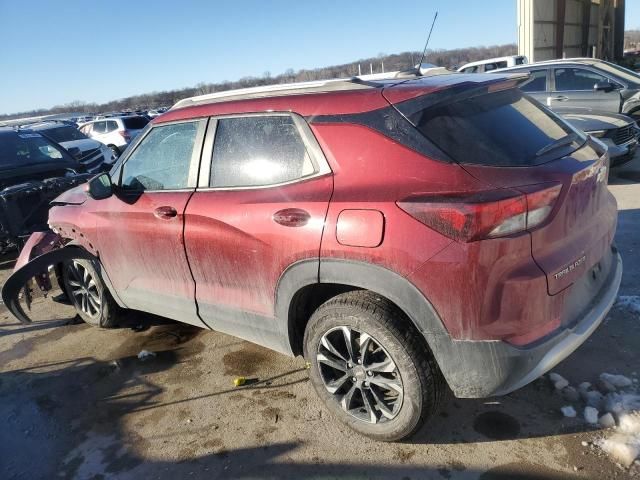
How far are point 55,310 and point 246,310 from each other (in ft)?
10.5

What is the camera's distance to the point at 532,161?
2.37m

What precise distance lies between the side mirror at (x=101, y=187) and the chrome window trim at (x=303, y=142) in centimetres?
101

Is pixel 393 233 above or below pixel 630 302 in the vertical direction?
above

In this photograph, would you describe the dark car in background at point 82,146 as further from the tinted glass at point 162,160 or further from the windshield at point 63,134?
the tinted glass at point 162,160

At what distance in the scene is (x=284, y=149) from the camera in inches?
111

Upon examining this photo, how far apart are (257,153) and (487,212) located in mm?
1418

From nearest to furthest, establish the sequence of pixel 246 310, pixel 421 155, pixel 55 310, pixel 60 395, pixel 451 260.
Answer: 1. pixel 451 260
2. pixel 421 155
3. pixel 246 310
4. pixel 60 395
5. pixel 55 310

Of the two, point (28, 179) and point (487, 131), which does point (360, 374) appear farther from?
point (28, 179)

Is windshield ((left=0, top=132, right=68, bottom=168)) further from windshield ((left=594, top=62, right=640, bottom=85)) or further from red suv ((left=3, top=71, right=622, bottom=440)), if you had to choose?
windshield ((left=594, top=62, right=640, bottom=85))

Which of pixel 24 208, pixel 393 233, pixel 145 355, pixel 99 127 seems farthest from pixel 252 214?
pixel 99 127

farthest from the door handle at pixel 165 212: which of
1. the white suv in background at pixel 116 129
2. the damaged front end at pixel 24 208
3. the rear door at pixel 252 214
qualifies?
the white suv in background at pixel 116 129

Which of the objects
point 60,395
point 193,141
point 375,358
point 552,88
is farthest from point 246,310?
point 552,88

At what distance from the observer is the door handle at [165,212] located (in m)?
3.30

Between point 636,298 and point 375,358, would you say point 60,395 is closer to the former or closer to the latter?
point 375,358
